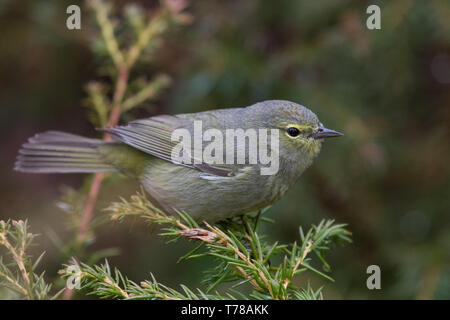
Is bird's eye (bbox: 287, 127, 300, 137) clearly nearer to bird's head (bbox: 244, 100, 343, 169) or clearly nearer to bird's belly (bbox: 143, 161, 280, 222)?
bird's head (bbox: 244, 100, 343, 169)

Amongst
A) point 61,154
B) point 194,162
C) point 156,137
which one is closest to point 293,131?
point 194,162

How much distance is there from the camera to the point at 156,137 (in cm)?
340

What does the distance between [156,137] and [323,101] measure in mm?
1348

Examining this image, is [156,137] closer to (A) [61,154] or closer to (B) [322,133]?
(A) [61,154]

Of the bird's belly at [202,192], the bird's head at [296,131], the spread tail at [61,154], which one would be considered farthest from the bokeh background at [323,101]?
the bird's head at [296,131]

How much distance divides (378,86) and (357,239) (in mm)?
1182

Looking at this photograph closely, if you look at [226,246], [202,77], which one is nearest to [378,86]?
[202,77]

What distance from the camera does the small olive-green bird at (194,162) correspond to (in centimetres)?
302

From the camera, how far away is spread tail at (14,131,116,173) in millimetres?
3410

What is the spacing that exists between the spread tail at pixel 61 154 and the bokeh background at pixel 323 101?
0.13 metres

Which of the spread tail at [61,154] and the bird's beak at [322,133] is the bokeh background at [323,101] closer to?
the spread tail at [61,154]

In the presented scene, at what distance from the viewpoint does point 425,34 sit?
3.59 m

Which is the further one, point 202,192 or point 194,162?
point 194,162
